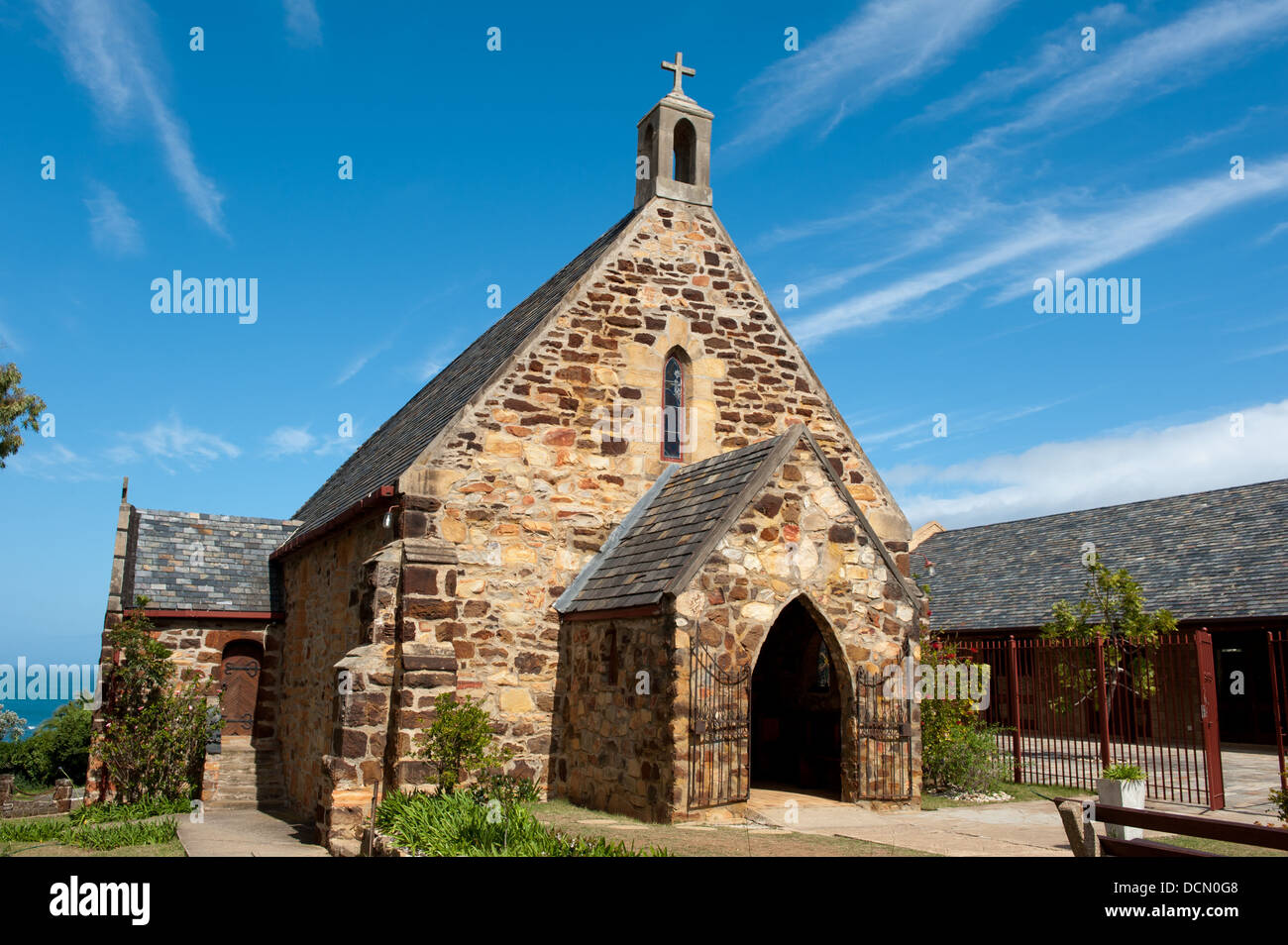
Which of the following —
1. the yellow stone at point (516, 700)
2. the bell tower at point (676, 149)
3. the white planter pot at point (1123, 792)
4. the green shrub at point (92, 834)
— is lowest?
the green shrub at point (92, 834)

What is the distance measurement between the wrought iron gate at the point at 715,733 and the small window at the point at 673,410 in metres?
4.46

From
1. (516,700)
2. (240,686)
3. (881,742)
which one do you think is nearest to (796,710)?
(881,742)

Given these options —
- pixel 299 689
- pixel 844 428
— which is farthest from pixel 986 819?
pixel 299 689

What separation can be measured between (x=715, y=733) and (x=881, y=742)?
2353 mm

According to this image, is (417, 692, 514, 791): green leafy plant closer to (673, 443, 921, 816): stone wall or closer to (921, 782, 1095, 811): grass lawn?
(673, 443, 921, 816): stone wall

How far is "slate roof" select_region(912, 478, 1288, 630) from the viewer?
895 inches

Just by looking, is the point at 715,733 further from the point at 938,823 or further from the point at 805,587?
the point at 938,823

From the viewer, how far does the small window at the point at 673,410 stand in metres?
14.1

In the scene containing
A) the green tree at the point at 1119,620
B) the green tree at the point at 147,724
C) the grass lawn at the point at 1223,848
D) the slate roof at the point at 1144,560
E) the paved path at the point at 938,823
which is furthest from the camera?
the slate roof at the point at 1144,560

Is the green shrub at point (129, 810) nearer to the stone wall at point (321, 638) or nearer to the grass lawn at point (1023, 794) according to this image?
the stone wall at point (321, 638)

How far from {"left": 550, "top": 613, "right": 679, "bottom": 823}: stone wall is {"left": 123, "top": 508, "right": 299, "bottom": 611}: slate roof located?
9163mm

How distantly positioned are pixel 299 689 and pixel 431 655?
6.21m

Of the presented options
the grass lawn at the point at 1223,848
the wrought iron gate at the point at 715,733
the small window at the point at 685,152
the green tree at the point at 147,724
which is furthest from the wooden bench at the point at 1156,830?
the green tree at the point at 147,724
